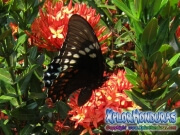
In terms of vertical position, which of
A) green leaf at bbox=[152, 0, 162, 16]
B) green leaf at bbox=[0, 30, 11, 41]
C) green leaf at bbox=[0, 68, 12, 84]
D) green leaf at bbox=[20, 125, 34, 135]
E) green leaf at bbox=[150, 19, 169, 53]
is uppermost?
green leaf at bbox=[152, 0, 162, 16]

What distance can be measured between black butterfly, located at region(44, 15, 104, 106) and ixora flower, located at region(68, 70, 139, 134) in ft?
0.18

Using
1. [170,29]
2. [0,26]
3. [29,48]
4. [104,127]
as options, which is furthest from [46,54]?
[170,29]

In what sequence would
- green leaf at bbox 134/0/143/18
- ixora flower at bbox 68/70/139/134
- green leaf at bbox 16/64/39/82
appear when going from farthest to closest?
green leaf at bbox 16/64/39/82 → ixora flower at bbox 68/70/139/134 → green leaf at bbox 134/0/143/18

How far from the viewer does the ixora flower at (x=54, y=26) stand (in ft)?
6.96

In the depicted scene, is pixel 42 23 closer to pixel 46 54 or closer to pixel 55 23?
pixel 55 23

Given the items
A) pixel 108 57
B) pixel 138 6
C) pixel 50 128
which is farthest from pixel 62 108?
pixel 138 6

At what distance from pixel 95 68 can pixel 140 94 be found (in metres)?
0.60

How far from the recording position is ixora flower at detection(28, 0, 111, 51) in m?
2.12

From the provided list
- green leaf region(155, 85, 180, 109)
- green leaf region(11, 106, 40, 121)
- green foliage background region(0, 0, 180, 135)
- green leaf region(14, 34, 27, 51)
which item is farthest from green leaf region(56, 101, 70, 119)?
green leaf region(155, 85, 180, 109)

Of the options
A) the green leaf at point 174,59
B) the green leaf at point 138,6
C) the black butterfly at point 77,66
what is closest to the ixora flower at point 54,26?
the black butterfly at point 77,66

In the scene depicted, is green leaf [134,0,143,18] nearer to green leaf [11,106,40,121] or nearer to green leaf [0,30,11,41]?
green leaf [0,30,11,41]

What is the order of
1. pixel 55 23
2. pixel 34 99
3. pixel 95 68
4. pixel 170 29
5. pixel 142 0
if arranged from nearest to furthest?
1. pixel 142 0
2. pixel 170 29
3. pixel 55 23
4. pixel 95 68
5. pixel 34 99

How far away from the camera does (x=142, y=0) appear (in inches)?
69.1

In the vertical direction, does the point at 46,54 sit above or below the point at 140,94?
above
